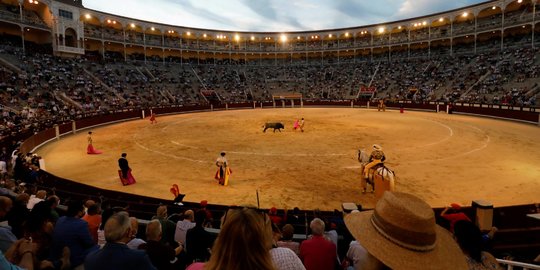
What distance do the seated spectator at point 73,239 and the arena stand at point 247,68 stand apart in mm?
7306

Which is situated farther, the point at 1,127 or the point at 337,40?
the point at 337,40

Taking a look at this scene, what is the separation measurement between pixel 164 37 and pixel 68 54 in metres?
23.9

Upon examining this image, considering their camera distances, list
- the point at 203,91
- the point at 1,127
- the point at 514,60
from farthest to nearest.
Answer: the point at 203,91 < the point at 514,60 < the point at 1,127

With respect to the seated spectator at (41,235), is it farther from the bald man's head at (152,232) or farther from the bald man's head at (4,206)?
the bald man's head at (152,232)

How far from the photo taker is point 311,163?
1576 cm

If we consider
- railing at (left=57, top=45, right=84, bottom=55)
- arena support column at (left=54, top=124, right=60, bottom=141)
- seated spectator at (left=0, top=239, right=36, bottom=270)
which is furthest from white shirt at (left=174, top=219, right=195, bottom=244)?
railing at (left=57, top=45, right=84, bottom=55)

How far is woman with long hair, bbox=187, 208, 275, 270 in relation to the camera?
1833 millimetres

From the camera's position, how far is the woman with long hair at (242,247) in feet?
6.01

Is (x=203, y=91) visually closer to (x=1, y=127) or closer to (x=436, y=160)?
(x=1, y=127)

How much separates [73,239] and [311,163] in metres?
12.2

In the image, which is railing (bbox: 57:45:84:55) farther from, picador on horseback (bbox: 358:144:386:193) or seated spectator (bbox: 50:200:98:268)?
seated spectator (bbox: 50:200:98:268)

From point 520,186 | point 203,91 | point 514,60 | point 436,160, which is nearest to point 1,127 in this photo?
point 436,160

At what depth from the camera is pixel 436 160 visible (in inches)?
627

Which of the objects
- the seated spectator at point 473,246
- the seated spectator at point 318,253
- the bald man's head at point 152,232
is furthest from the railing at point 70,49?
the seated spectator at point 473,246
